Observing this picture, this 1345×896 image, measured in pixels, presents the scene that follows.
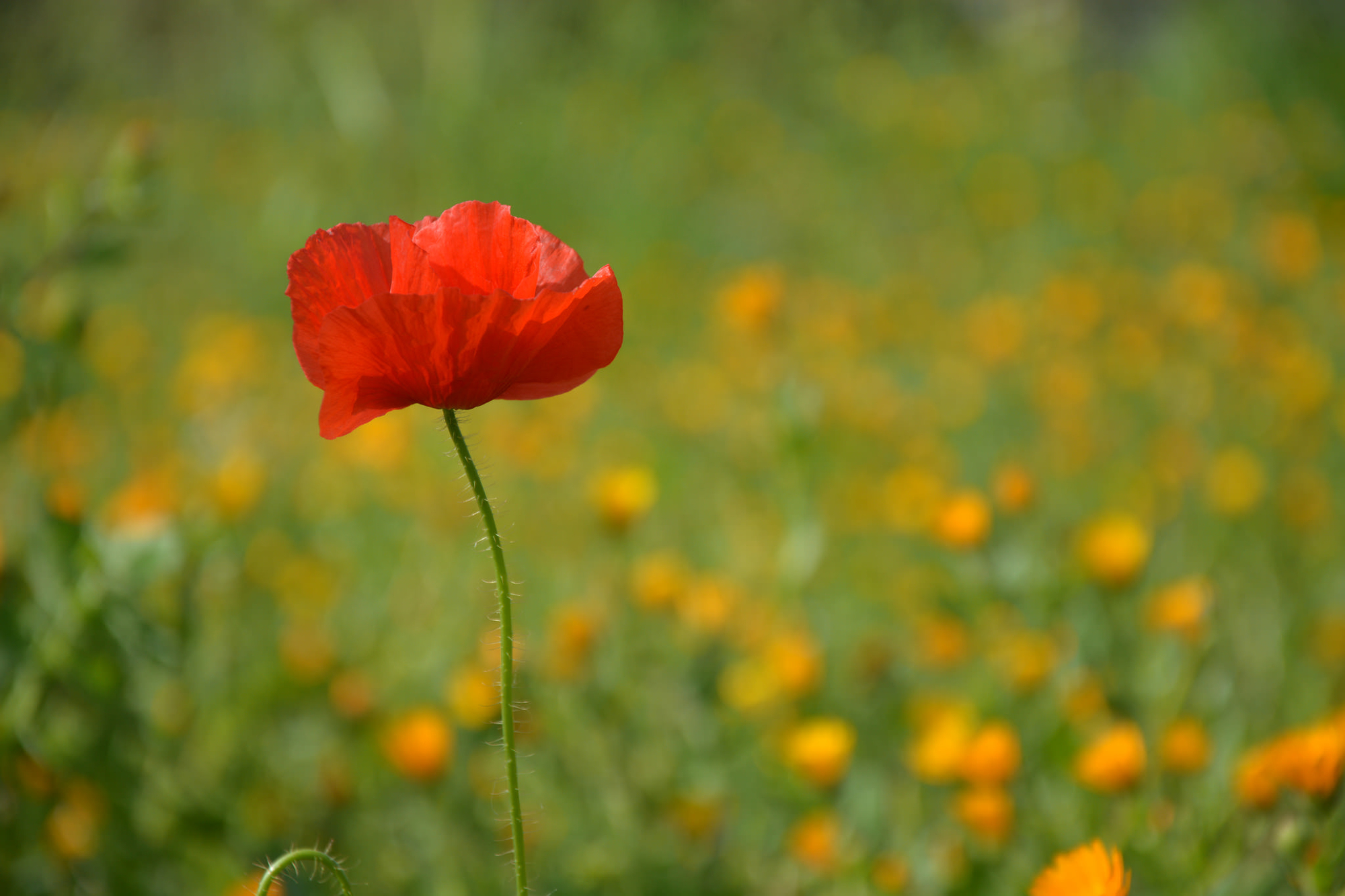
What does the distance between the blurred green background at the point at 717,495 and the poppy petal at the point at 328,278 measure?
110 millimetres

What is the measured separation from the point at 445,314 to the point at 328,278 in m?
0.09

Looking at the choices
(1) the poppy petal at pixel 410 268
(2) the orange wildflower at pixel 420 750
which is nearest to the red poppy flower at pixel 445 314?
(1) the poppy petal at pixel 410 268

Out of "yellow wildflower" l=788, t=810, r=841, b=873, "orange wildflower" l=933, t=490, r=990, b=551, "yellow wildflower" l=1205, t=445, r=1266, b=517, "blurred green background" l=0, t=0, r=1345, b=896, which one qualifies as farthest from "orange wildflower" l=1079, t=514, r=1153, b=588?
"yellow wildflower" l=1205, t=445, r=1266, b=517

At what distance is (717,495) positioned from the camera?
7.89ft

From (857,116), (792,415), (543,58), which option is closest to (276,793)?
(792,415)

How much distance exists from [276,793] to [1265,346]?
7.44 feet

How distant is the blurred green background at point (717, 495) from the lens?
4.09 feet

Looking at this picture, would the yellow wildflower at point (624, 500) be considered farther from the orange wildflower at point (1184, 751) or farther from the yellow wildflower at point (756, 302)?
the orange wildflower at point (1184, 751)

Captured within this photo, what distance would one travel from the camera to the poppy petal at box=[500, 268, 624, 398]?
617 millimetres

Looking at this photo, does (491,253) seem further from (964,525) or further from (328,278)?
(964,525)

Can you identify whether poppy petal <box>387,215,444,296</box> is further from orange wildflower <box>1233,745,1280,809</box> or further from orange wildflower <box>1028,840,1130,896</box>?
orange wildflower <box>1233,745,1280,809</box>

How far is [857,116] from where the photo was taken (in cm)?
464

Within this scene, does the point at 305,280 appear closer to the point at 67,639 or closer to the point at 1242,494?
the point at 67,639

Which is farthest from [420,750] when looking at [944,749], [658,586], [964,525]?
[964,525]
